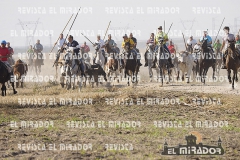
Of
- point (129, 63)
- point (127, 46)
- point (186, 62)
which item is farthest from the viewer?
point (186, 62)

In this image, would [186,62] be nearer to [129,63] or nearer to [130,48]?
[129,63]

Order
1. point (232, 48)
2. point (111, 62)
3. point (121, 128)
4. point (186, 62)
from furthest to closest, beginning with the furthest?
point (186, 62) < point (111, 62) < point (232, 48) < point (121, 128)

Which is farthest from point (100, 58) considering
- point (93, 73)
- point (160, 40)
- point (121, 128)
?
point (121, 128)

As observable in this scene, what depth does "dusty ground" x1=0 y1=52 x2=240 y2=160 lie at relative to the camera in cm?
1018

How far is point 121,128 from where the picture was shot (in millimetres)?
13117

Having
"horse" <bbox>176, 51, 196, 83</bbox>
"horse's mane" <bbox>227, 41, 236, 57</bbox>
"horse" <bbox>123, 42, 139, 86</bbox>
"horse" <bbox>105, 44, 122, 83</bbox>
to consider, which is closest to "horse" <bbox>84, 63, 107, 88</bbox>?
"horse" <bbox>105, 44, 122, 83</bbox>

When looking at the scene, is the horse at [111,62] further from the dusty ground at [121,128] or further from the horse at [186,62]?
the dusty ground at [121,128]

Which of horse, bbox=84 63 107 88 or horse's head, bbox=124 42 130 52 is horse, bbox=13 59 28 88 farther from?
horse's head, bbox=124 42 130 52

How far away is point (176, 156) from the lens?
9.77m

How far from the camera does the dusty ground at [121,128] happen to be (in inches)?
401

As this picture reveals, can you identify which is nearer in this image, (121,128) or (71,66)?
(121,128)

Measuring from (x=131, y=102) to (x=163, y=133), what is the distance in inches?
249

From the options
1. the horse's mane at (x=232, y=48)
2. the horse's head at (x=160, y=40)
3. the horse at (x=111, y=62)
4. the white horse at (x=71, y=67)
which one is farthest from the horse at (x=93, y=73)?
the horse's mane at (x=232, y=48)

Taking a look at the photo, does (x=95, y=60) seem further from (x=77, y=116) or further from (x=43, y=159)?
(x=43, y=159)
